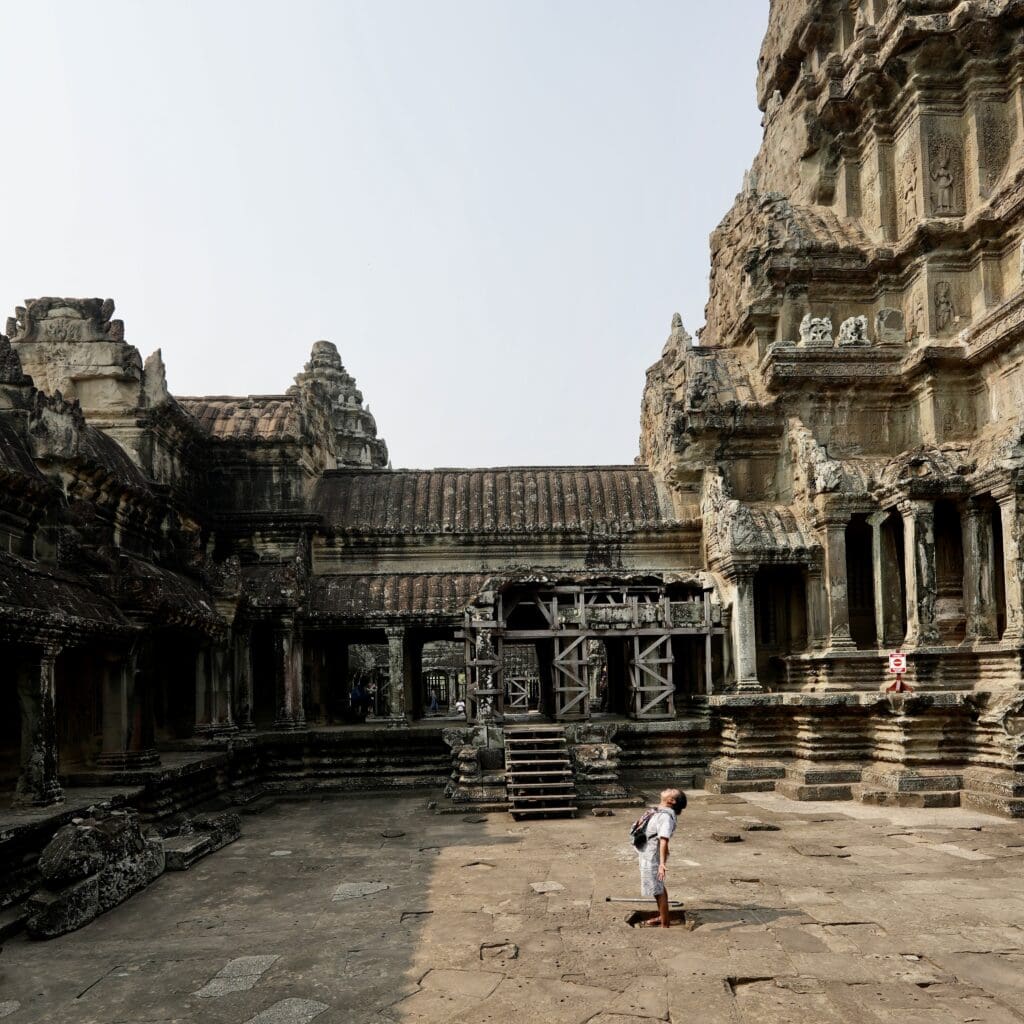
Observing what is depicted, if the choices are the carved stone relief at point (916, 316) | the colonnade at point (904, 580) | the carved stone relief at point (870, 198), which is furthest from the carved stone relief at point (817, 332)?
the colonnade at point (904, 580)

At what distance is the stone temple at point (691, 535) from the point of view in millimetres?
14422

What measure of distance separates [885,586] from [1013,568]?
2.60 metres

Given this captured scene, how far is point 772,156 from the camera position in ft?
81.0

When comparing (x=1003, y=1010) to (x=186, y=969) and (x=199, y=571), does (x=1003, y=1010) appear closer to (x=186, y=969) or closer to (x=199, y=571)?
(x=186, y=969)

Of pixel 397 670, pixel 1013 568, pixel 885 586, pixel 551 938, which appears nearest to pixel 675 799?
pixel 551 938

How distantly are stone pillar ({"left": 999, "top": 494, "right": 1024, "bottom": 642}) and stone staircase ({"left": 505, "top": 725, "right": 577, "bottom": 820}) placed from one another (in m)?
6.93

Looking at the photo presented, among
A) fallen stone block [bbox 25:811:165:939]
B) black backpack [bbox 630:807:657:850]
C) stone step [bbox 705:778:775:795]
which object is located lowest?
stone step [bbox 705:778:775:795]

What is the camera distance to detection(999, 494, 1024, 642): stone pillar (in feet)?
48.2

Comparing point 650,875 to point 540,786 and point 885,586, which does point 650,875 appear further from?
point 885,586

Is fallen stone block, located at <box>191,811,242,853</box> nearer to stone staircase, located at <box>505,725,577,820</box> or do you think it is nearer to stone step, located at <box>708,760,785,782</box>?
stone staircase, located at <box>505,725,577,820</box>

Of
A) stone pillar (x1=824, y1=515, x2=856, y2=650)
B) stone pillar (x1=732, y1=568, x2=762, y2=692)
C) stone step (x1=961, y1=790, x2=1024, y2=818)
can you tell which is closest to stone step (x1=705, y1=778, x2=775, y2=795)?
stone pillar (x1=732, y1=568, x2=762, y2=692)

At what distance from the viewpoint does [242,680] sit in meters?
18.3

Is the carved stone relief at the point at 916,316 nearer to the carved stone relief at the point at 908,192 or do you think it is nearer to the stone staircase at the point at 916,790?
the carved stone relief at the point at 908,192

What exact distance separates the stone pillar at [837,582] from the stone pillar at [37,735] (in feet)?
39.5
